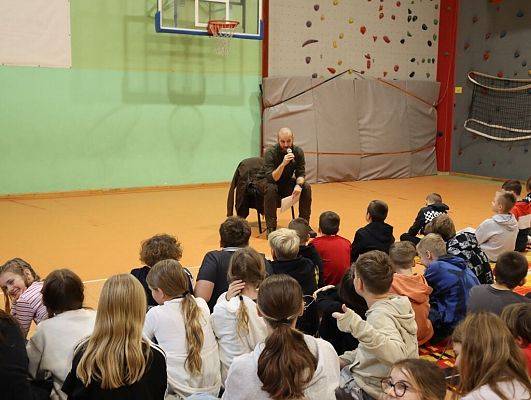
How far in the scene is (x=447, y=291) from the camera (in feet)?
11.5

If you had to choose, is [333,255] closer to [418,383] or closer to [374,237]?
[374,237]

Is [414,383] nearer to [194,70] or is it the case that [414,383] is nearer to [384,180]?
[194,70]

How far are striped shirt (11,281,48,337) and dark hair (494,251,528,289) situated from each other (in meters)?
2.12

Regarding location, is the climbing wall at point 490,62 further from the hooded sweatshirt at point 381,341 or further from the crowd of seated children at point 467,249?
the hooded sweatshirt at point 381,341

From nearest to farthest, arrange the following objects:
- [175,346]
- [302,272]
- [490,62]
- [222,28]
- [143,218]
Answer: [175,346] < [302,272] < [143,218] < [222,28] < [490,62]

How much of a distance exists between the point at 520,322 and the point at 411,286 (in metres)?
0.97

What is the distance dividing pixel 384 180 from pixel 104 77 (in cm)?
486

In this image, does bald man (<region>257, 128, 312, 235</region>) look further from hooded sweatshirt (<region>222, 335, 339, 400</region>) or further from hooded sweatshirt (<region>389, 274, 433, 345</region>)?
hooded sweatshirt (<region>222, 335, 339, 400</region>)

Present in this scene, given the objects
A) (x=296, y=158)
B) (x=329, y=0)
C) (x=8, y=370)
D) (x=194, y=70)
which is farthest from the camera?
(x=329, y=0)

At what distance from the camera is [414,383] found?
176 cm

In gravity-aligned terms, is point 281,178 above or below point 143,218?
above

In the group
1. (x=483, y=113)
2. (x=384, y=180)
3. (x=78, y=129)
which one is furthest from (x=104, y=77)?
(x=483, y=113)

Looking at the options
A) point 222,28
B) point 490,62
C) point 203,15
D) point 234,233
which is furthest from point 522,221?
point 490,62

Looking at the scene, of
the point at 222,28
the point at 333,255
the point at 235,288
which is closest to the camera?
the point at 235,288
